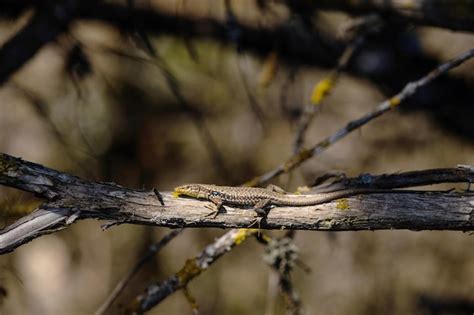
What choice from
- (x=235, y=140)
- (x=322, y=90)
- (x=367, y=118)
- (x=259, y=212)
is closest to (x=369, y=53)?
(x=322, y=90)

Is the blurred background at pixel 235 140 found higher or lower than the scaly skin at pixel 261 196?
higher

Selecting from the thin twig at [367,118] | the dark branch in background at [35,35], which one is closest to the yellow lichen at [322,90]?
the thin twig at [367,118]

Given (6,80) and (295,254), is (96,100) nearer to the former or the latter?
(6,80)

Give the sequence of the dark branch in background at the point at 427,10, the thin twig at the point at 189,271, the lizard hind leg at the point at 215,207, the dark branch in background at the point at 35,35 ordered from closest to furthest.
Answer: the lizard hind leg at the point at 215,207 < the thin twig at the point at 189,271 < the dark branch in background at the point at 427,10 < the dark branch in background at the point at 35,35

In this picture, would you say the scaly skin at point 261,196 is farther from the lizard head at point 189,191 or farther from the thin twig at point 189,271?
the thin twig at point 189,271

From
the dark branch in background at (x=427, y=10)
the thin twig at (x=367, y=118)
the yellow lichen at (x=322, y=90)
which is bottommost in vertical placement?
the thin twig at (x=367, y=118)

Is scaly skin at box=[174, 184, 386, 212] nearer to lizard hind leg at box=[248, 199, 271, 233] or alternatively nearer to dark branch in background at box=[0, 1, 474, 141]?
lizard hind leg at box=[248, 199, 271, 233]
